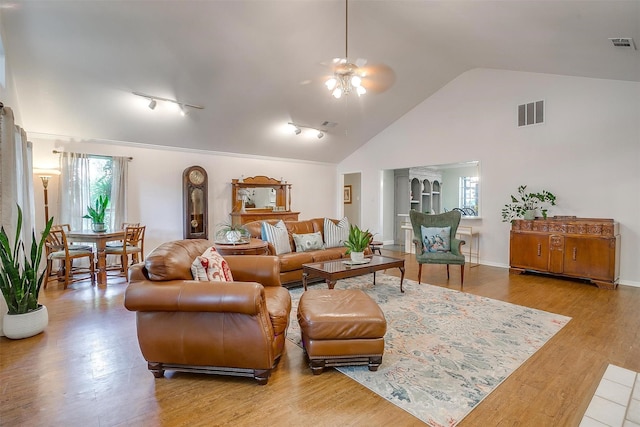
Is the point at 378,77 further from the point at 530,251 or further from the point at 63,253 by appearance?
the point at 63,253

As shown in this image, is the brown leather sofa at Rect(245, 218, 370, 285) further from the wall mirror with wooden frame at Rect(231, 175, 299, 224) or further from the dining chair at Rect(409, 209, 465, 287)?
the wall mirror with wooden frame at Rect(231, 175, 299, 224)

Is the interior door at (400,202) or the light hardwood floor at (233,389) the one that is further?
the interior door at (400,202)

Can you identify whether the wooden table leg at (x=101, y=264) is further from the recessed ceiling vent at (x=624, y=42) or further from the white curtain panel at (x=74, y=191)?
the recessed ceiling vent at (x=624, y=42)

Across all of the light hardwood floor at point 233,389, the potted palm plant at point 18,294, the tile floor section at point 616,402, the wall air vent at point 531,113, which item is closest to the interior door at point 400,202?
the wall air vent at point 531,113

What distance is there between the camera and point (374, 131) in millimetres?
7730

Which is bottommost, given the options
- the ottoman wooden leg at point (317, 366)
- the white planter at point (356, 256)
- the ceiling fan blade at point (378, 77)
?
the ottoman wooden leg at point (317, 366)

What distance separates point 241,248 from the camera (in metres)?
3.88

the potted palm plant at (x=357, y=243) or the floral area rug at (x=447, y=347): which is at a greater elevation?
the potted palm plant at (x=357, y=243)

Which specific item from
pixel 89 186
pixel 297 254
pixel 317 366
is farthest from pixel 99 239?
pixel 317 366

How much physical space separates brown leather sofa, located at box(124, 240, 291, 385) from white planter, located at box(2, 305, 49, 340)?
64.3 inches

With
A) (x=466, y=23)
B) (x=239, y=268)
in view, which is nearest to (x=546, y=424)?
(x=239, y=268)

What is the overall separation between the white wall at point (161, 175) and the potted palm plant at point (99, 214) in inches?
19.9

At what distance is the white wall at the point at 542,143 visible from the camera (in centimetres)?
451

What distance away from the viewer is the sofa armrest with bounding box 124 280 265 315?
1.94m
